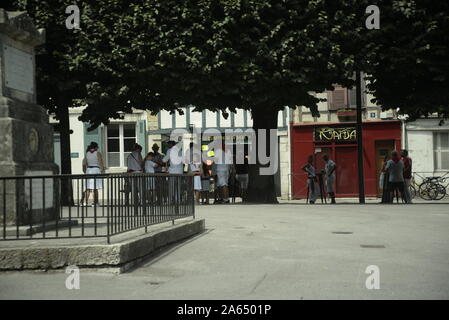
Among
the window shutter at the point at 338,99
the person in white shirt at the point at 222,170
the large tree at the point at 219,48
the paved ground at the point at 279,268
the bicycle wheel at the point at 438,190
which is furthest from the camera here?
the window shutter at the point at 338,99

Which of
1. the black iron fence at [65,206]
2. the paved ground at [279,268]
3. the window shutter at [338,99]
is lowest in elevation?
the paved ground at [279,268]

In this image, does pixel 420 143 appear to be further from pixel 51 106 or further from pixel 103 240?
pixel 103 240

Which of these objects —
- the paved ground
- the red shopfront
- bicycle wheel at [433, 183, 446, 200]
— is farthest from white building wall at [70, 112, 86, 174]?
the paved ground

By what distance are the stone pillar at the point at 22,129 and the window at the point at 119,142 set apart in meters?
25.1

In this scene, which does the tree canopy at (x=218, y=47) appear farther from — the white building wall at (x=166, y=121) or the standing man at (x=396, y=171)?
the white building wall at (x=166, y=121)

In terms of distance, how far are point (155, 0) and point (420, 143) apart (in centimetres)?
1794

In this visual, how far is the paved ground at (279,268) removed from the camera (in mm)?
6543

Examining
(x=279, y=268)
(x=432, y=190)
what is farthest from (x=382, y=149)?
(x=279, y=268)

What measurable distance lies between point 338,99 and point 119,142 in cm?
1089

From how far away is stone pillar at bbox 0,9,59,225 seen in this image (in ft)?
26.1

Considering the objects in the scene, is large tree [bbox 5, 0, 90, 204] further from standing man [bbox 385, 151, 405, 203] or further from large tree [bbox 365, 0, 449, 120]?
standing man [bbox 385, 151, 405, 203]

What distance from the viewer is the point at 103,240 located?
7.86 metres

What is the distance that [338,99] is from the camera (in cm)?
3484

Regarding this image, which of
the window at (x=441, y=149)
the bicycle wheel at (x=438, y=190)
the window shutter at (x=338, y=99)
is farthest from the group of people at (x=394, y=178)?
the window shutter at (x=338, y=99)
